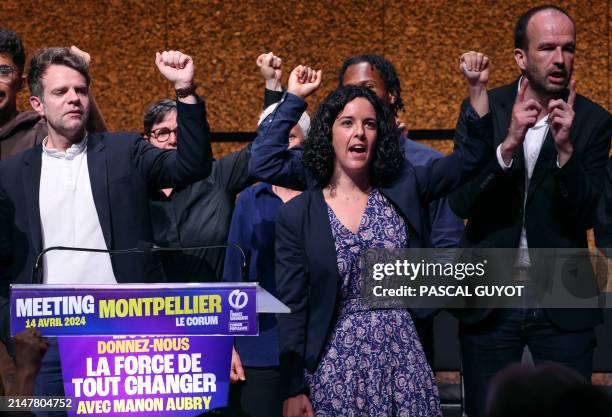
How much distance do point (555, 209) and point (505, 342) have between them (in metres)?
0.46

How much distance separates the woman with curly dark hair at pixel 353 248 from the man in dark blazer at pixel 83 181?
39 centimetres

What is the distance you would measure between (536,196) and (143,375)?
4.82ft

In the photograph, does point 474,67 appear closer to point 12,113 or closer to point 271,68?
point 271,68

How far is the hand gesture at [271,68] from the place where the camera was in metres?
3.78

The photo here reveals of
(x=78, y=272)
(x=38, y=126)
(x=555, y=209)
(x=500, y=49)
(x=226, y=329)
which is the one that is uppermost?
(x=500, y=49)

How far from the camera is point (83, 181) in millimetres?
3303

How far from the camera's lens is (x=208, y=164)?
3281mm

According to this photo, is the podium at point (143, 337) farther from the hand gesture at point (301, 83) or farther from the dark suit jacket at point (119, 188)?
the hand gesture at point (301, 83)

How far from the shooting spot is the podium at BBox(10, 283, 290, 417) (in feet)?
8.79

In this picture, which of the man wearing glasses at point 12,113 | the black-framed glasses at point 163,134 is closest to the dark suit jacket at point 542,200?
the black-framed glasses at point 163,134

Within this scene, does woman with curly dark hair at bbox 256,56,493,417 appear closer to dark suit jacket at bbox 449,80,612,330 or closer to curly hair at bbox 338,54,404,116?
dark suit jacket at bbox 449,80,612,330

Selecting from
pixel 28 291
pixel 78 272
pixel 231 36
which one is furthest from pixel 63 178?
pixel 231 36

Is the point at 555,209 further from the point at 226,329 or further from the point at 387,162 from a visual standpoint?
the point at 226,329

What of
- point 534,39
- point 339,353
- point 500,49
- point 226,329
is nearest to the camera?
point 226,329
